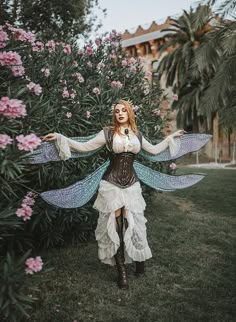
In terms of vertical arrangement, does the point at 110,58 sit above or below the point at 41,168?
above

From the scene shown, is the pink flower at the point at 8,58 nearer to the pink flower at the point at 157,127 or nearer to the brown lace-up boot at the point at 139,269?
the brown lace-up boot at the point at 139,269

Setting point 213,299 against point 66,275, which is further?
point 66,275

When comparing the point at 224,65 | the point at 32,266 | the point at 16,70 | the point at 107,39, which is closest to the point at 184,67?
the point at 224,65

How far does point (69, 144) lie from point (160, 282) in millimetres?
1910

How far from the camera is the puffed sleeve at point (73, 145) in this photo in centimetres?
384

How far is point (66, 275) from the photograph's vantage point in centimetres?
460

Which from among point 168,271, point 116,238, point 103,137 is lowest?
point 168,271

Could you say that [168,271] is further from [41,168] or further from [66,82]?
[66,82]

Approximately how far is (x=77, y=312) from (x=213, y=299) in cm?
140

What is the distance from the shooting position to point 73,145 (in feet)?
13.1

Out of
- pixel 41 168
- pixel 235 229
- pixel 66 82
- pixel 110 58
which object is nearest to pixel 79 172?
pixel 41 168

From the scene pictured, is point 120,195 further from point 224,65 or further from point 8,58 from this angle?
point 224,65

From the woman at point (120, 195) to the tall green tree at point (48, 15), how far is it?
7.72 meters

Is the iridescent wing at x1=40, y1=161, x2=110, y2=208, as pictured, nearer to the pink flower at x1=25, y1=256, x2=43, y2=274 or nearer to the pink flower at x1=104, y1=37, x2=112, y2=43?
the pink flower at x1=25, y1=256, x2=43, y2=274
